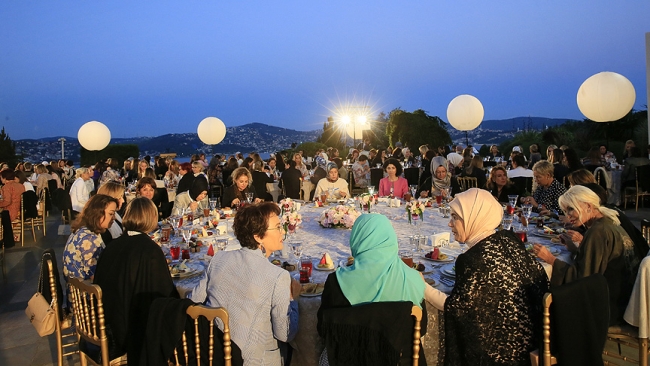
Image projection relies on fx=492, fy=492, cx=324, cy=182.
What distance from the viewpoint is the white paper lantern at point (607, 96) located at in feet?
29.4

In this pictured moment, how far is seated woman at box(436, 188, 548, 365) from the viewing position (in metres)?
2.32

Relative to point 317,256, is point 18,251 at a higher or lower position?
lower

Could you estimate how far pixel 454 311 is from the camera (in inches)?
A: 93.8

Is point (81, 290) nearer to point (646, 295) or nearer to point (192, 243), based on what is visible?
point (192, 243)

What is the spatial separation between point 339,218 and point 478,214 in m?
2.20

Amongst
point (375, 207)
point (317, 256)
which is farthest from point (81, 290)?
point (375, 207)

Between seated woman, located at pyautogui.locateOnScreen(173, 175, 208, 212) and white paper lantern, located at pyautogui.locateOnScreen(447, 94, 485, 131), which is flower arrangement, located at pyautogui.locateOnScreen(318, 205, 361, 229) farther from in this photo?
white paper lantern, located at pyautogui.locateOnScreen(447, 94, 485, 131)

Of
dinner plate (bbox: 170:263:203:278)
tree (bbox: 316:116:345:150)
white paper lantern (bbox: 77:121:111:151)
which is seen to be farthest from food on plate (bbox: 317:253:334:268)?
tree (bbox: 316:116:345:150)

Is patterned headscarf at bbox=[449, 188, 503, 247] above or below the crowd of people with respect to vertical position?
above

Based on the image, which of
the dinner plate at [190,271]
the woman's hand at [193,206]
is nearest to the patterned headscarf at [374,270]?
the dinner plate at [190,271]

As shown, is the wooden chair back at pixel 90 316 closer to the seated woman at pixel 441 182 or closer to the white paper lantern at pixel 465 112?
the seated woman at pixel 441 182

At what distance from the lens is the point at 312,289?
2.83 meters

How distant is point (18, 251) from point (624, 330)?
8321mm

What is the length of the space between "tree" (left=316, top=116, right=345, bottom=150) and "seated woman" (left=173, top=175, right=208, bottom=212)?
1350 centimetres
